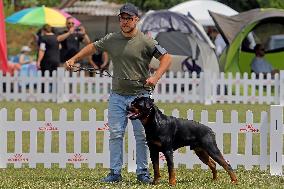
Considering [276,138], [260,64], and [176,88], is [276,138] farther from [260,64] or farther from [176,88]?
[260,64]

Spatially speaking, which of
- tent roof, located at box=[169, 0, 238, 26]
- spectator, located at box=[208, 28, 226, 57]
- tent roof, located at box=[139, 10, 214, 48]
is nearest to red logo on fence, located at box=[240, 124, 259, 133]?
tent roof, located at box=[139, 10, 214, 48]

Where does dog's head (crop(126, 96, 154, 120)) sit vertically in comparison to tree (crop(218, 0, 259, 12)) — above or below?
above

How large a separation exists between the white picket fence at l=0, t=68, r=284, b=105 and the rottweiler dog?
39.5 ft

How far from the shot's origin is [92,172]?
11.3m

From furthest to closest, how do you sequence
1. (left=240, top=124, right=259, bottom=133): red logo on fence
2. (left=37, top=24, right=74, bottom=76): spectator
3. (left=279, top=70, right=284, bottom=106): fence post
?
1. (left=37, top=24, right=74, bottom=76): spectator
2. (left=279, top=70, right=284, bottom=106): fence post
3. (left=240, top=124, right=259, bottom=133): red logo on fence

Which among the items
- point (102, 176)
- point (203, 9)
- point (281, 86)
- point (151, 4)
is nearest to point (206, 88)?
point (281, 86)

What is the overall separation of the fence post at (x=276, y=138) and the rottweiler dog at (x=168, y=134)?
123cm

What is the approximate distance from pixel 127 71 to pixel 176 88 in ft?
40.8

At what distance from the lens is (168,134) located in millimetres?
9867

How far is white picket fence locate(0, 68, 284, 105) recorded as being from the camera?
22328 mm

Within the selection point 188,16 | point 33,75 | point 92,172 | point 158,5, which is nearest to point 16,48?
point 158,5

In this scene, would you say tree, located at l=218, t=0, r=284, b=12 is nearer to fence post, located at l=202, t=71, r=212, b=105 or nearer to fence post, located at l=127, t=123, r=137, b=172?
fence post, located at l=202, t=71, r=212, b=105

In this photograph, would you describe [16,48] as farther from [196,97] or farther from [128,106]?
[128,106]

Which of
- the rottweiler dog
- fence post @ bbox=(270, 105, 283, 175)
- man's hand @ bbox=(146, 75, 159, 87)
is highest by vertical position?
man's hand @ bbox=(146, 75, 159, 87)
